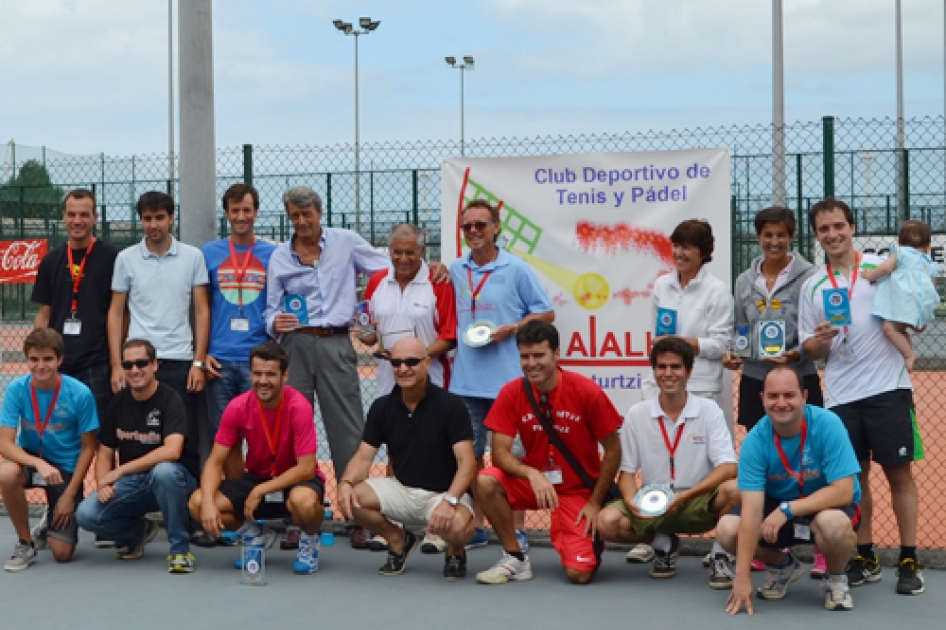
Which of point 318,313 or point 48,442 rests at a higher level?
point 318,313

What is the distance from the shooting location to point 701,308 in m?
6.20

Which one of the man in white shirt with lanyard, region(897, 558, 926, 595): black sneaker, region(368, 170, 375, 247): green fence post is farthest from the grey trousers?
region(368, 170, 375, 247): green fence post

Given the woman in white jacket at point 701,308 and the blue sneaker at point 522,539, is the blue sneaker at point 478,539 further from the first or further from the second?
the woman in white jacket at point 701,308

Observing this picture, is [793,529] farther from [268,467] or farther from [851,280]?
[268,467]

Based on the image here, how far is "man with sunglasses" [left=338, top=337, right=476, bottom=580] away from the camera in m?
6.04

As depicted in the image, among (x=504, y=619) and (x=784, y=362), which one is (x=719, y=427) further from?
(x=504, y=619)

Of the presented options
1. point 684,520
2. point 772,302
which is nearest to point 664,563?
point 684,520

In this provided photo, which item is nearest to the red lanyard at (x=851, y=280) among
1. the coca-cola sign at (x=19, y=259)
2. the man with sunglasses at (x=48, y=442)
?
the man with sunglasses at (x=48, y=442)

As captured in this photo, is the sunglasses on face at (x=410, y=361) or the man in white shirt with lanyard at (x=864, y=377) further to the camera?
the sunglasses on face at (x=410, y=361)

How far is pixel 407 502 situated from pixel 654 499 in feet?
4.21

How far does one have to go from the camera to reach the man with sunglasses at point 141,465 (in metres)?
6.32

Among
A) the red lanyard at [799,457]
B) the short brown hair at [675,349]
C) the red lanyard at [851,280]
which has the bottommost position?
the red lanyard at [799,457]

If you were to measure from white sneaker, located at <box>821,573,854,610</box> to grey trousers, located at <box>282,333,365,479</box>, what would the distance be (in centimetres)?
274

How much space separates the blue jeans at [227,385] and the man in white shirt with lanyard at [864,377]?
3.15 metres
